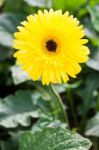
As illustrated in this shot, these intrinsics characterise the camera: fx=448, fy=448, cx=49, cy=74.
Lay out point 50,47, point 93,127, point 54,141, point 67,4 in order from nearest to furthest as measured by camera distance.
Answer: point 50,47
point 54,141
point 93,127
point 67,4

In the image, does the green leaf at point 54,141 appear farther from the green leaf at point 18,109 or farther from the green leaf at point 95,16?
the green leaf at point 95,16

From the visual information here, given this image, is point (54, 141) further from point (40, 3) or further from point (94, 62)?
point (40, 3)

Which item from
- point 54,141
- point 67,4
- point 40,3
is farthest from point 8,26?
point 54,141

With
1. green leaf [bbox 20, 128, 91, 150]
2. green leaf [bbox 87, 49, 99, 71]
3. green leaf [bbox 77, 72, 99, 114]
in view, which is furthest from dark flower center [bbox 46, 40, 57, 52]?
green leaf [bbox 77, 72, 99, 114]

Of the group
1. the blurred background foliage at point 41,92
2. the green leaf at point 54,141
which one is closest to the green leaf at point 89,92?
the blurred background foliage at point 41,92

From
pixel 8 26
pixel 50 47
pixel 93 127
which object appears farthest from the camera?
pixel 8 26

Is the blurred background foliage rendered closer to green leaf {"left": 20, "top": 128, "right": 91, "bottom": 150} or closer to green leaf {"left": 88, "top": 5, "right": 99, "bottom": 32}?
green leaf {"left": 88, "top": 5, "right": 99, "bottom": 32}

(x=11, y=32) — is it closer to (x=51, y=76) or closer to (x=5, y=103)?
(x=5, y=103)
